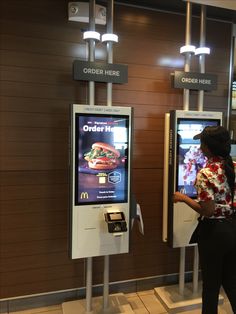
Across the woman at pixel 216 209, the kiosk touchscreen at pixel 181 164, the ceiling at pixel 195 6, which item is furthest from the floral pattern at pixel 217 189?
the ceiling at pixel 195 6

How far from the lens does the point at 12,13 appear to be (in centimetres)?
254

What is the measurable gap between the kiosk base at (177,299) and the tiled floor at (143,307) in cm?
5

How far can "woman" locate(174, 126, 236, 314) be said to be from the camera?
1939 mm

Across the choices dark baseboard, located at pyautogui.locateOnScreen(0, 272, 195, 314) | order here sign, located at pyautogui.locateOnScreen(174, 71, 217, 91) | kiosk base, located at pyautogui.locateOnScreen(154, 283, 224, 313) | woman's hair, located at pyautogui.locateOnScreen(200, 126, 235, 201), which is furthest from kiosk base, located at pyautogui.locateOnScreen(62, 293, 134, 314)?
order here sign, located at pyautogui.locateOnScreen(174, 71, 217, 91)

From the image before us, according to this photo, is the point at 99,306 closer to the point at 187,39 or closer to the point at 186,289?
the point at 186,289

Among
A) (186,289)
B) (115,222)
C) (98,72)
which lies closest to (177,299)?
(186,289)

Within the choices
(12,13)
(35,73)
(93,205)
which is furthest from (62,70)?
(93,205)

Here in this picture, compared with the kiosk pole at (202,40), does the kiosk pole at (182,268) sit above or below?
below

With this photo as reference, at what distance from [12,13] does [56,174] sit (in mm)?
1416

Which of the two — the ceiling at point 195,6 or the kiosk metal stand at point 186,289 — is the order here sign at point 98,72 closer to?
the kiosk metal stand at point 186,289

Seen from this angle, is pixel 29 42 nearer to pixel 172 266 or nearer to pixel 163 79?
pixel 163 79

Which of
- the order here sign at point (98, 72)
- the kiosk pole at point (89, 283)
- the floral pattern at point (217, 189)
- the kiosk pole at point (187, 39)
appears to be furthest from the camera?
the kiosk pole at point (187, 39)

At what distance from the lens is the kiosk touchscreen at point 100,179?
2371 millimetres

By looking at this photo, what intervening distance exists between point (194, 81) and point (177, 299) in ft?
6.62
